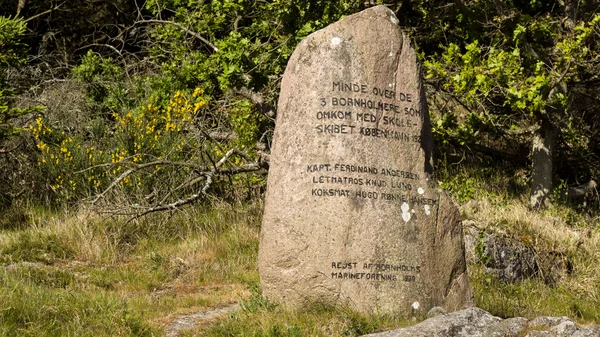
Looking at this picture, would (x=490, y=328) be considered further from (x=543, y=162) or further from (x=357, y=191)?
(x=543, y=162)

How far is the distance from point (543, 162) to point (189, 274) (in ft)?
18.6

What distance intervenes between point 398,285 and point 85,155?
589 cm

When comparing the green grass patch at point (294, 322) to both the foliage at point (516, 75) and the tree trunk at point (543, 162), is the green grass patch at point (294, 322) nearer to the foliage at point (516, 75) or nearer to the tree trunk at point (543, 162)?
the foliage at point (516, 75)

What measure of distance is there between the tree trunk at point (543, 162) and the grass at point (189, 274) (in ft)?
1.31

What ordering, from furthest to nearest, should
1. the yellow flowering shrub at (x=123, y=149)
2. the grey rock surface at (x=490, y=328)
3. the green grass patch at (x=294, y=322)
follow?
the yellow flowering shrub at (x=123, y=149)
the green grass patch at (x=294, y=322)
the grey rock surface at (x=490, y=328)

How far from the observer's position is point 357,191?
672cm

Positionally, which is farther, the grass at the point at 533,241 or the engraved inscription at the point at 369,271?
the grass at the point at 533,241

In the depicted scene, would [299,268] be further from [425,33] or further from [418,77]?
[425,33]

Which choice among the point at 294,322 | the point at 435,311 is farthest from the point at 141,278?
the point at 435,311

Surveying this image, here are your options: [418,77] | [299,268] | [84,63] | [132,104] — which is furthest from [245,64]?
[84,63]

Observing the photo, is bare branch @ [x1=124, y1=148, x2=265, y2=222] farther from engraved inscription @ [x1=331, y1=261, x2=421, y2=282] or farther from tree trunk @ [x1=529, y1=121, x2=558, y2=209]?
tree trunk @ [x1=529, y1=121, x2=558, y2=209]

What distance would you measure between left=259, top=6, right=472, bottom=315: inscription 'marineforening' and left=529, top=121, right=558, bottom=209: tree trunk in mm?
5106

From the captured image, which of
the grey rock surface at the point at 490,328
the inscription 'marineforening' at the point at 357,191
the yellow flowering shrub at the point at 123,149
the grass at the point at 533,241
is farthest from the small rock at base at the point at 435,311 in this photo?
the yellow flowering shrub at the point at 123,149

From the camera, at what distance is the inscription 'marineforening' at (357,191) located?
21.9ft
